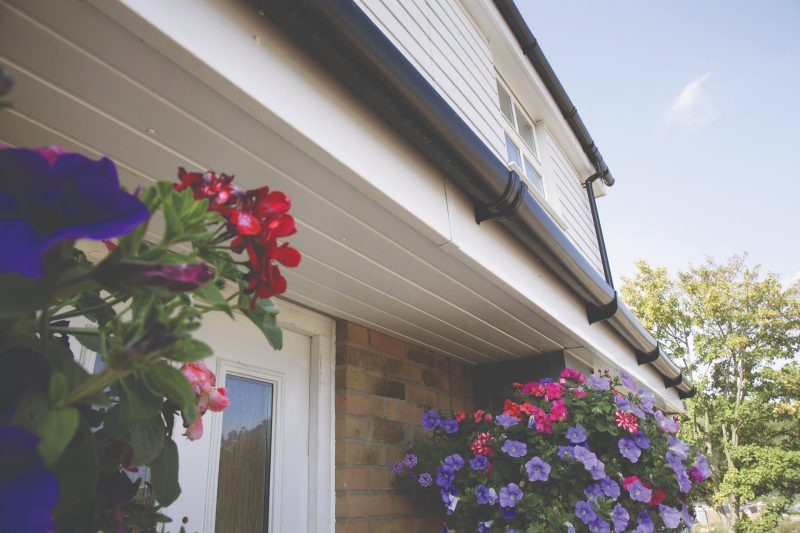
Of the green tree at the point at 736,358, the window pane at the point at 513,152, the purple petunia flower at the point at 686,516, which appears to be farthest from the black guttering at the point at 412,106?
the green tree at the point at 736,358

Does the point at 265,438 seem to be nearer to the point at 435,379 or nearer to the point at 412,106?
the point at 435,379

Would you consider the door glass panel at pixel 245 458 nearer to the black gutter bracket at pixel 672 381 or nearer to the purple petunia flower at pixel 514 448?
the purple petunia flower at pixel 514 448

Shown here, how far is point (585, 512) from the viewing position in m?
1.73

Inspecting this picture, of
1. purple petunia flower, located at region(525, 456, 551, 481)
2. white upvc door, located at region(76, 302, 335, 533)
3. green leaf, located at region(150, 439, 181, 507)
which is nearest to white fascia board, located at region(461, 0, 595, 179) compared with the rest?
white upvc door, located at region(76, 302, 335, 533)

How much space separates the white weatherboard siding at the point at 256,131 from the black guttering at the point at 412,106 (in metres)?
0.04

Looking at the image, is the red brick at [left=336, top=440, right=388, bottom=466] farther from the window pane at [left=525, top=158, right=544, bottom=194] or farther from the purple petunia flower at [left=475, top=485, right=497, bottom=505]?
the window pane at [left=525, top=158, right=544, bottom=194]

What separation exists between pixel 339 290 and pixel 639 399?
1.42m

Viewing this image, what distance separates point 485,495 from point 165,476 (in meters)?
1.42

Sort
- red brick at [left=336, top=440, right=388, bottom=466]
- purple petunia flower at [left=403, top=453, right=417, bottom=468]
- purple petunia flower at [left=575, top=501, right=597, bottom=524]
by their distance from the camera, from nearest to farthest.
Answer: purple petunia flower at [left=575, top=501, right=597, bottom=524], red brick at [left=336, top=440, right=388, bottom=466], purple petunia flower at [left=403, top=453, right=417, bottom=468]

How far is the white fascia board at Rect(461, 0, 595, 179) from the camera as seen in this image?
3119 mm

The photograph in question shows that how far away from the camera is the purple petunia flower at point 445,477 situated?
191 cm

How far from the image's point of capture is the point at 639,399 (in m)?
2.17

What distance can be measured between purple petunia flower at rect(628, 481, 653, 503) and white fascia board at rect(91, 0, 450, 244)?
127cm

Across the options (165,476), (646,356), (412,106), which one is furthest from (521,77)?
(165,476)
